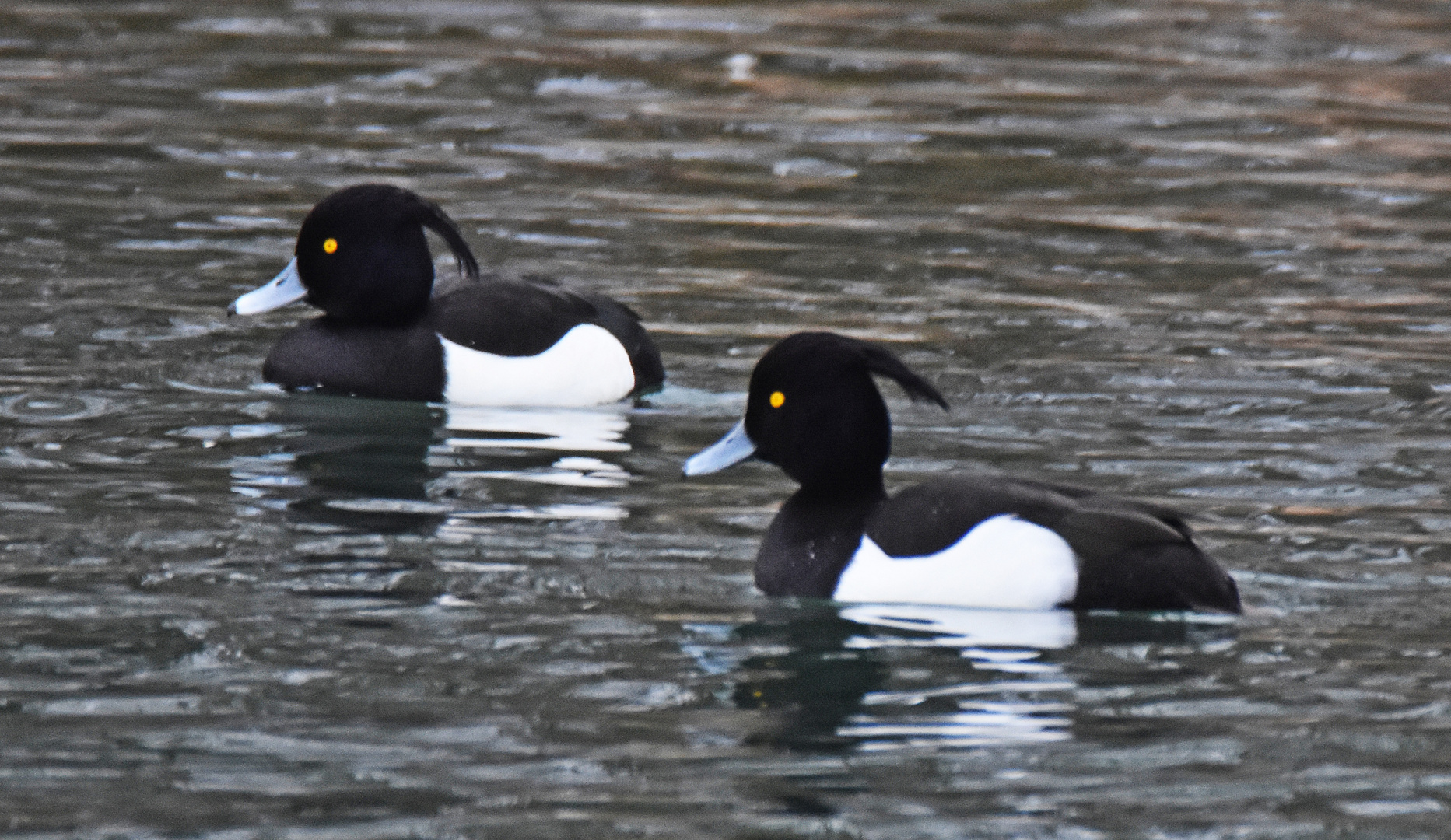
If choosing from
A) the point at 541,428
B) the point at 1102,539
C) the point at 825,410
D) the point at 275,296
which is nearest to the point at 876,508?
the point at 825,410

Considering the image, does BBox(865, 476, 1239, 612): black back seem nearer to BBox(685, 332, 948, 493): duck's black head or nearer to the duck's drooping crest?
A: BBox(685, 332, 948, 493): duck's black head

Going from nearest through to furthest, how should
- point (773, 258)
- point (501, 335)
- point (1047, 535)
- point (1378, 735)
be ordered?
point (1378, 735), point (1047, 535), point (501, 335), point (773, 258)

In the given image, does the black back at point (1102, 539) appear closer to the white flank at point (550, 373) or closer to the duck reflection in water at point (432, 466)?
the duck reflection in water at point (432, 466)

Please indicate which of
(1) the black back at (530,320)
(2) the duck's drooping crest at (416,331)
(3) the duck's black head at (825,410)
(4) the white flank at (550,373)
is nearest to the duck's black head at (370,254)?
(2) the duck's drooping crest at (416,331)

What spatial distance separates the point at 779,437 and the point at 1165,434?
219cm

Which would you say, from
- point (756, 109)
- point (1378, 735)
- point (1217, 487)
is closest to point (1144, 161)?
point (756, 109)

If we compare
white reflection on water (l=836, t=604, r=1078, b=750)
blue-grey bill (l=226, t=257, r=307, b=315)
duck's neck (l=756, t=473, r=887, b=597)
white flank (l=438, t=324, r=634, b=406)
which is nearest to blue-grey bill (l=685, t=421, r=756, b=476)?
duck's neck (l=756, t=473, r=887, b=597)

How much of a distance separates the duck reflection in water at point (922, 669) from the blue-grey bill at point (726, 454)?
51cm

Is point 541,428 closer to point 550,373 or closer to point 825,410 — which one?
point 550,373

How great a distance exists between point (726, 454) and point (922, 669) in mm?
1120

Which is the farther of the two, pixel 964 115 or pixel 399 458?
pixel 964 115

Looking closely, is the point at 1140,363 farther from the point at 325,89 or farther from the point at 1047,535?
the point at 325,89

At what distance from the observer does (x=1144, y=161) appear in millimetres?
13961

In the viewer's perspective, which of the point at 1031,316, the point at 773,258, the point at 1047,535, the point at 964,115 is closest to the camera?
the point at 1047,535
